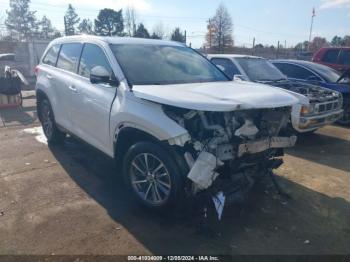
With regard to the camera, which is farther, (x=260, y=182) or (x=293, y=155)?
(x=293, y=155)

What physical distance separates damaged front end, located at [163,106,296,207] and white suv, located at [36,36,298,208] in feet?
0.03

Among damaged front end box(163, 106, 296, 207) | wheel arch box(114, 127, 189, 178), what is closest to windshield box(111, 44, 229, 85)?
wheel arch box(114, 127, 189, 178)

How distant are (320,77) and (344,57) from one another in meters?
3.08

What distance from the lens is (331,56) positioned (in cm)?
1133

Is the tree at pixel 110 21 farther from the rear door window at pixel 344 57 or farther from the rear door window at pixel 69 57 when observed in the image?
the rear door window at pixel 69 57

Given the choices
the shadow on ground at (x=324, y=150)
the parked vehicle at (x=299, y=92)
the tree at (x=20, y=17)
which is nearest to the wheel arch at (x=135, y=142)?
the parked vehicle at (x=299, y=92)

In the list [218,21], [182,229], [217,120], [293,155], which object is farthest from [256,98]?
[218,21]

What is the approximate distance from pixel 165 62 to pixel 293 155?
10.6 feet

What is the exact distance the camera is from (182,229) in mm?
3586

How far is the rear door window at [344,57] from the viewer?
11.0 m

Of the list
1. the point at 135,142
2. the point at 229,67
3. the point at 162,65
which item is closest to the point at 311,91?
the point at 229,67

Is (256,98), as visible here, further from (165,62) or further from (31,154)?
(31,154)

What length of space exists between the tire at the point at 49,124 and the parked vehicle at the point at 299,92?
317 centimetres

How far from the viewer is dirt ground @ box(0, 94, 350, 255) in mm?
3314
